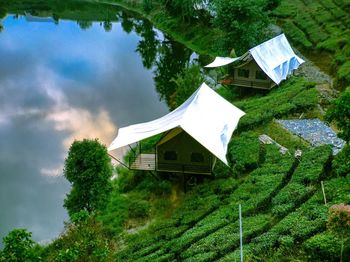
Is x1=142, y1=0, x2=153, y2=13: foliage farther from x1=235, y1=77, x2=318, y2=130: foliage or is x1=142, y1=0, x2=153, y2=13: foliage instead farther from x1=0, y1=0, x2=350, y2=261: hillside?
x1=0, y1=0, x2=350, y2=261: hillside

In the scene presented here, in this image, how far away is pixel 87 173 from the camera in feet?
80.2

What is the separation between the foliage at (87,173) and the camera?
80.6 feet

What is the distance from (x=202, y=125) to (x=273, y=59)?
1767 centimetres

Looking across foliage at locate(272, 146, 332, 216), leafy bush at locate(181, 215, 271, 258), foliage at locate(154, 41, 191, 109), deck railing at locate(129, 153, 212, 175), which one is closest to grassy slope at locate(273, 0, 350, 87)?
foliage at locate(154, 41, 191, 109)

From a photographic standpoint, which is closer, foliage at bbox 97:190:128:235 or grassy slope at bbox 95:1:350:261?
grassy slope at bbox 95:1:350:261

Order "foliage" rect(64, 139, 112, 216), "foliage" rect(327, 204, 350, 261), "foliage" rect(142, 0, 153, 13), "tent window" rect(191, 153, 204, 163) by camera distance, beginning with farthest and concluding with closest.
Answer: "foliage" rect(142, 0, 153, 13)
"tent window" rect(191, 153, 204, 163)
"foliage" rect(64, 139, 112, 216)
"foliage" rect(327, 204, 350, 261)

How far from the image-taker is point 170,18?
73812 millimetres

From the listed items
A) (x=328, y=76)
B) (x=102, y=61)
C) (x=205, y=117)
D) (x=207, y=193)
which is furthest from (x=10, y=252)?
(x=102, y=61)

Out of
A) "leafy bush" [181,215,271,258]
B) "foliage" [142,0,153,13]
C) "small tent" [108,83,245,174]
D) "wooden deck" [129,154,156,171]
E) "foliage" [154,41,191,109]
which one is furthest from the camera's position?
"foliage" [142,0,153,13]

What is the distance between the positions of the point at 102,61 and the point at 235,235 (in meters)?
42.1

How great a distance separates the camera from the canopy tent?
A: 4194 cm

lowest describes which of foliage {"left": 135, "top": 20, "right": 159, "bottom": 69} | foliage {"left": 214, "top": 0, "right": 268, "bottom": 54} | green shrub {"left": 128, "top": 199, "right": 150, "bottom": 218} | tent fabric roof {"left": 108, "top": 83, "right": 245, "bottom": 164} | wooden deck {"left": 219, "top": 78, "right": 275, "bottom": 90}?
green shrub {"left": 128, "top": 199, "right": 150, "bottom": 218}

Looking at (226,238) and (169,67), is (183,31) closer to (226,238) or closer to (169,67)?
(169,67)

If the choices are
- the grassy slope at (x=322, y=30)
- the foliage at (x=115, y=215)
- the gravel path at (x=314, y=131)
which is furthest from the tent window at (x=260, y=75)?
the foliage at (x=115, y=215)
